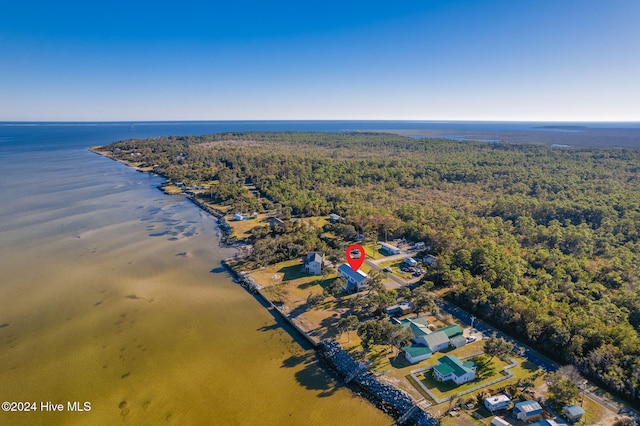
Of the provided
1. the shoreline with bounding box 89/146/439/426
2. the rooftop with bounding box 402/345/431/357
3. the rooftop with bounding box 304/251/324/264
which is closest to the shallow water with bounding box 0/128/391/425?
the shoreline with bounding box 89/146/439/426

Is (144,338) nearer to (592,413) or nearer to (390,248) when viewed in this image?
(390,248)

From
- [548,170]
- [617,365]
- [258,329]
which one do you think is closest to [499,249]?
[617,365]

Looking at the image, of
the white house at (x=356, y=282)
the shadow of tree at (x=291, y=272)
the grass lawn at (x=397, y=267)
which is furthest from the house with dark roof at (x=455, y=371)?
the shadow of tree at (x=291, y=272)

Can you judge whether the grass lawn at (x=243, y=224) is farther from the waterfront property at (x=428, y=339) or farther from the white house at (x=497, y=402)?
the white house at (x=497, y=402)

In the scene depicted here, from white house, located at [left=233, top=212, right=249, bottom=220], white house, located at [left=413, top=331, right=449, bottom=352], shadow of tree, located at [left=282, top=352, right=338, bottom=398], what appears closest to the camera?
shadow of tree, located at [left=282, top=352, right=338, bottom=398]

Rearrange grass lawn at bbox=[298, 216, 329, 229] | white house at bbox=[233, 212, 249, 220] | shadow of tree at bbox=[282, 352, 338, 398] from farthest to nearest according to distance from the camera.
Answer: white house at bbox=[233, 212, 249, 220] < grass lawn at bbox=[298, 216, 329, 229] < shadow of tree at bbox=[282, 352, 338, 398]

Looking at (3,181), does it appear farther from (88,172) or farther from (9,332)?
(9,332)


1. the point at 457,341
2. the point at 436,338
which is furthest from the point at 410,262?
the point at 436,338

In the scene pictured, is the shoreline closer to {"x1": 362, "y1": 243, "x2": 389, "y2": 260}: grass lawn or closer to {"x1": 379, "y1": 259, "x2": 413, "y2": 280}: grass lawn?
{"x1": 379, "y1": 259, "x2": 413, "y2": 280}: grass lawn
